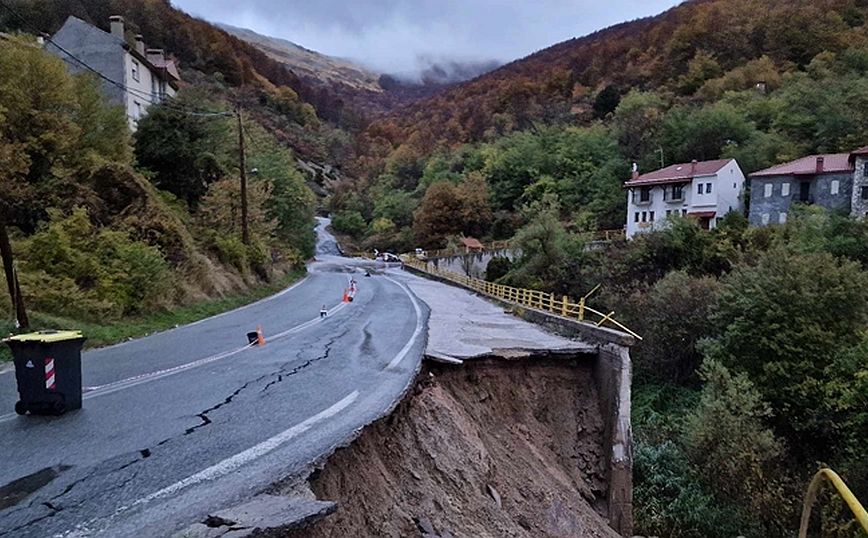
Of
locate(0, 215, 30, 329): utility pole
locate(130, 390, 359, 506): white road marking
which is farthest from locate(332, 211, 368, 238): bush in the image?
locate(130, 390, 359, 506): white road marking

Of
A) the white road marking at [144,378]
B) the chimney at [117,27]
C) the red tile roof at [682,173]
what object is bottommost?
the white road marking at [144,378]

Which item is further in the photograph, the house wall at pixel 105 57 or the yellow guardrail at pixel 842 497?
the house wall at pixel 105 57

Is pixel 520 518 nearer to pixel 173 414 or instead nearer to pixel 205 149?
pixel 173 414

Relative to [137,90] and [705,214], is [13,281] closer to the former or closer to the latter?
[137,90]

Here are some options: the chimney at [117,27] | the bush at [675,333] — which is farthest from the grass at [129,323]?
the chimney at [117,27]

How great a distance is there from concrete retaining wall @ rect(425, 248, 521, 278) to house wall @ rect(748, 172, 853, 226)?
770 inches

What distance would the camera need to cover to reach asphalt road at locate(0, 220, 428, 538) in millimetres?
4695

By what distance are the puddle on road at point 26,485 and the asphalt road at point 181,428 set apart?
0.6 inches

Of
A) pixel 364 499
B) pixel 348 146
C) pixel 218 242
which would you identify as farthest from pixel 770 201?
pixel 348 146

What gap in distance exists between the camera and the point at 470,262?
184ft

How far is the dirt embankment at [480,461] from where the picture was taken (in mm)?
6129

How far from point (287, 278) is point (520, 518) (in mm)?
29571

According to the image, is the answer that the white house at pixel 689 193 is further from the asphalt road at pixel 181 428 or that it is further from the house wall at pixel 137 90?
the asphalt road at pixel 181 428

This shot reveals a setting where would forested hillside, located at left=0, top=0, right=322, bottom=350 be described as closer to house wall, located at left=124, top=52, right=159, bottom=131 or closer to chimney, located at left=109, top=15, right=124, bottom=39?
house wall, located at left=124, top=52, right=159, bottom=131
